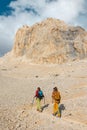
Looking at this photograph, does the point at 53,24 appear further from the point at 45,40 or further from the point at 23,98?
the point at 23,98

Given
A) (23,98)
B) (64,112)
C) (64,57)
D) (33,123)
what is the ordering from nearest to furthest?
(33,123)
(64,112)
(23,98)
(64,57)

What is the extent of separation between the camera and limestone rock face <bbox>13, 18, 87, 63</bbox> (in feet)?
251

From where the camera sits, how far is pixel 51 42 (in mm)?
79188

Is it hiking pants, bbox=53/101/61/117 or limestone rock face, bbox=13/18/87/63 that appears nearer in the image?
hiking pants, bbox=53/101/61/117

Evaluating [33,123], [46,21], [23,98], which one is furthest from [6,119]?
[46,21]

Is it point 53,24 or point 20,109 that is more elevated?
point 53,24

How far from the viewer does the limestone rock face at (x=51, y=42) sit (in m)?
76.4

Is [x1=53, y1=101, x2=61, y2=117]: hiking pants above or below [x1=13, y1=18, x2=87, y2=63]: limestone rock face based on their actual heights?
below

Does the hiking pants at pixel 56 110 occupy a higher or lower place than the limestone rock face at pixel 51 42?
lower

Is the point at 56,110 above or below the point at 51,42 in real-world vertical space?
below

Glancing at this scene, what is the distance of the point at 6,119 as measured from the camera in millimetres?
20953

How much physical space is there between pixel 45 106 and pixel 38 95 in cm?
129

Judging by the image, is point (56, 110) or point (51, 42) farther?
point (51, 42)

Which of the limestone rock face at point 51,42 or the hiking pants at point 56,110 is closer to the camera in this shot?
the hiking pants at point 56,110
